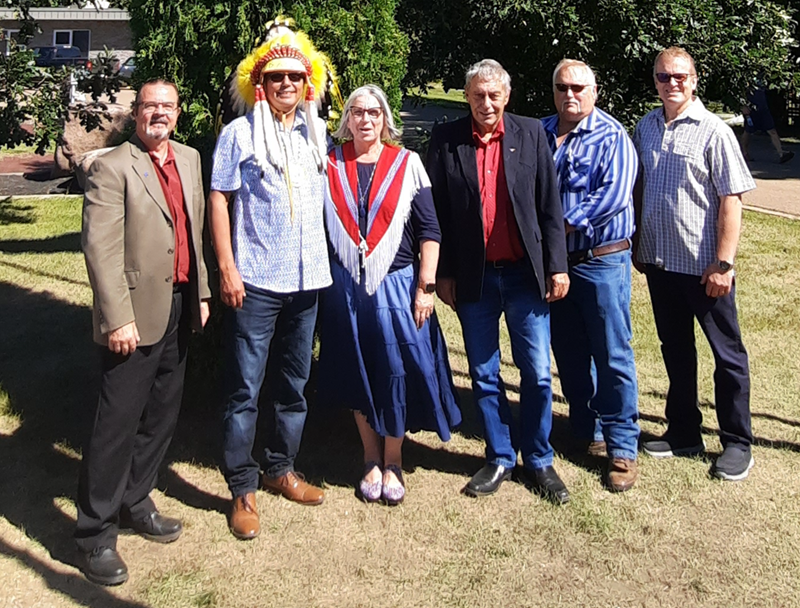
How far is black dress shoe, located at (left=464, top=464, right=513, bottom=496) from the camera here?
4352 millimetres

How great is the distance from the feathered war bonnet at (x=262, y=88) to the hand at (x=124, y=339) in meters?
0.85

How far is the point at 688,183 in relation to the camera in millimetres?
4320

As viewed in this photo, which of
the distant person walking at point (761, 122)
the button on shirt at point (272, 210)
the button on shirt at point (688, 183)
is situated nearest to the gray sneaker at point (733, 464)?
the button on shirt at point (688, 183)

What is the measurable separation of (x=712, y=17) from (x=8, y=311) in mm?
6010

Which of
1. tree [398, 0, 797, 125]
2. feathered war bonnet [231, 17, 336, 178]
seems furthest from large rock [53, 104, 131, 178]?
feathered war bonnet [231, 17, 336, 178]

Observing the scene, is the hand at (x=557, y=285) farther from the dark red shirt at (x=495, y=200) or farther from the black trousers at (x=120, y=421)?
the black trousers at (x=120, y=421)

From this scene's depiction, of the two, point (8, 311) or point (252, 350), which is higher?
point (252, 350)

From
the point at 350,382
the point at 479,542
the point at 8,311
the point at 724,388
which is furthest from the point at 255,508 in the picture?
the point at 8,311

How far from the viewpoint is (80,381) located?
5.65m

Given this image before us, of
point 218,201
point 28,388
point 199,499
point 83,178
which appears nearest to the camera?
point 83,178

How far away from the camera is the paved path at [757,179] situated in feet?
38.7

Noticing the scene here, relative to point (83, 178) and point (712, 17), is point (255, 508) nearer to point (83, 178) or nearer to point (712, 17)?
point (83, 178)

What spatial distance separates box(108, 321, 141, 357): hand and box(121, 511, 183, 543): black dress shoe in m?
0.85

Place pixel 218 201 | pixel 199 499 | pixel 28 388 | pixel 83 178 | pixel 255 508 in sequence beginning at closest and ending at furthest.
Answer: pixel 83 178 < pixel 218 201 < pixel 255 508 < pixel 199 499 < pixel 28 388
